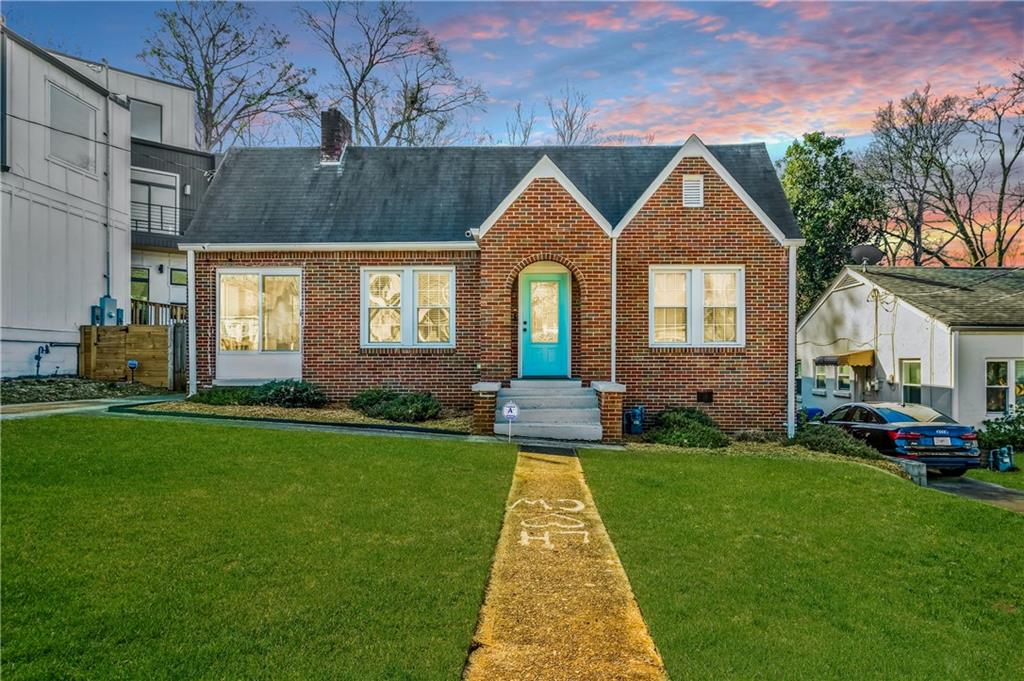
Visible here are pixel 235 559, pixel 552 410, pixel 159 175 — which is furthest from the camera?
pixel 159 175

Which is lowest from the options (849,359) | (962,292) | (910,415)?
(910,415)

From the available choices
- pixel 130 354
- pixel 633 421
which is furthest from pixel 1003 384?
pixel 130 354

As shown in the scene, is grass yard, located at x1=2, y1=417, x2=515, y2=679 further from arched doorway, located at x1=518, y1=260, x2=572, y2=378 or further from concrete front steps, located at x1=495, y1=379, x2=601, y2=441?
arched doorway, located at x1=518, y1=260, x2=572, y2=378

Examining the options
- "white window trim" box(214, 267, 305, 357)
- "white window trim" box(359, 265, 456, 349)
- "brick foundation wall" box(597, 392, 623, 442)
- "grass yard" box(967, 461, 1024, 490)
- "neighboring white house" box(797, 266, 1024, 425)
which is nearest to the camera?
"brick foundation wall" box(597, 392, 623, 442)

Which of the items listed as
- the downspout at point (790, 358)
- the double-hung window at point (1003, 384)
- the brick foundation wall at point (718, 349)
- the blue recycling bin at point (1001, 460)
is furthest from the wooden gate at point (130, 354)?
the double-hung window at point (1003, 384)

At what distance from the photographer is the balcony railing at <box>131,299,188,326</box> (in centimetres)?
2272

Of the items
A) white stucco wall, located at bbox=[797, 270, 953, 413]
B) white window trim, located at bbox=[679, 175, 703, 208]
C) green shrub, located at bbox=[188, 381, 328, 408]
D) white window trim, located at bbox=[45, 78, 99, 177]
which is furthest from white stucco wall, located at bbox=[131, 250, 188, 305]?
white stucco wall, located at bbox=[797, 270, 953, 413]

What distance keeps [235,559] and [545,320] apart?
34.8 ft

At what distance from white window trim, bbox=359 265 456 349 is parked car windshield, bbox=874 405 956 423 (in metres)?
9.92

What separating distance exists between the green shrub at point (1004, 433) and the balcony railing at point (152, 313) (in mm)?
24586

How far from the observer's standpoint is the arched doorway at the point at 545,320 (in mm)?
15172

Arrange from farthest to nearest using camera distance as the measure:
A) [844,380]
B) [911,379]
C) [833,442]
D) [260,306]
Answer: [844,380]
[911,379]
[260,306]
[833,442]

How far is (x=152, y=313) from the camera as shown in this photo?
902 inches

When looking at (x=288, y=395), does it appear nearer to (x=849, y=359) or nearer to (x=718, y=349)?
(x=718, y=349)
